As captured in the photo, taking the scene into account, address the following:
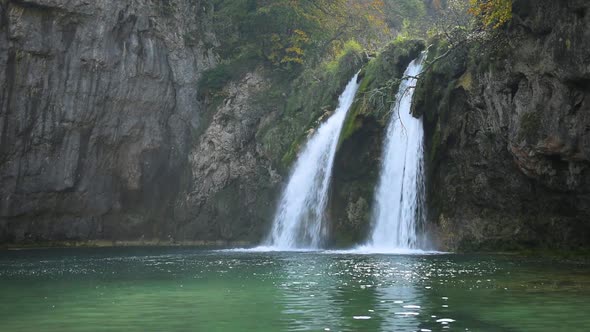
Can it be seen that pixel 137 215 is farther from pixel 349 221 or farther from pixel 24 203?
pixel 349 221

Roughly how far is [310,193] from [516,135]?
11.3m

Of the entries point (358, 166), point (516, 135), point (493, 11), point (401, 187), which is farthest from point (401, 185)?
point (493, 11)

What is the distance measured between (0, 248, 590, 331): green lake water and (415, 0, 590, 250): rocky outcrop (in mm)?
4556

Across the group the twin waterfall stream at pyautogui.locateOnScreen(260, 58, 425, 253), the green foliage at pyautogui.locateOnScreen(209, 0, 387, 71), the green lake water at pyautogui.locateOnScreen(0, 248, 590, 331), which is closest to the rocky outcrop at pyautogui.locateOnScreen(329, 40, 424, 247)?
the twin waterfall stream at pyautogui.locateOnScreen(260, 58, 425, 253)

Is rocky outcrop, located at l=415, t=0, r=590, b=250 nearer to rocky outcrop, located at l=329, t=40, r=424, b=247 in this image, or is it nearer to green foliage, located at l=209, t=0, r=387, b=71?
rocky outcrop, located at l=329, t=40, r=424, b=247

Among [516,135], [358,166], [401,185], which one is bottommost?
[401,185]

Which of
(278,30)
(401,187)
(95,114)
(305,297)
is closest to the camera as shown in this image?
(305,297)

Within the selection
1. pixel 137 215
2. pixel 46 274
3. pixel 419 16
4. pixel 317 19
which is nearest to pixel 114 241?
pixel 137 215

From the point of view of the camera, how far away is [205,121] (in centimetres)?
4153

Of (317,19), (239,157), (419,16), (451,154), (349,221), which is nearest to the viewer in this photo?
(451,154)

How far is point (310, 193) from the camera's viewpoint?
32.6 meters

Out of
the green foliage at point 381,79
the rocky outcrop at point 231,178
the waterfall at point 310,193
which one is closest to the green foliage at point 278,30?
the rocky outcrop at point 231,178

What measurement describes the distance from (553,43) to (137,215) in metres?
25.9

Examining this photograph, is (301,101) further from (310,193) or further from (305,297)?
(305,297)
